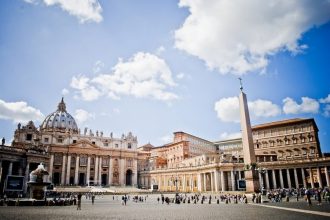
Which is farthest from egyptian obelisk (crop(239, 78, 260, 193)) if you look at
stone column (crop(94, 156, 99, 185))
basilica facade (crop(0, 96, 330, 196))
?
stone column (crop(94, 156, 99, 185))

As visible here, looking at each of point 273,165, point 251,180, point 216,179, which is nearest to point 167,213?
point 251,180

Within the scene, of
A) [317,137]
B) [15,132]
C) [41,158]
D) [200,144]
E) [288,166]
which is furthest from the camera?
[200,144]

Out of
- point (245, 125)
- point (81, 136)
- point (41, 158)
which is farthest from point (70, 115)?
point (245, 125)

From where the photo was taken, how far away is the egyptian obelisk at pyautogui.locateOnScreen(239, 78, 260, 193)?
22453 millimetres

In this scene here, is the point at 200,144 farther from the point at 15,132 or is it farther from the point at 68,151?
the point at 15,132

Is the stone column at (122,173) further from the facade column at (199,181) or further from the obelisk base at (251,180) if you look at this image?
the obelisk base at (251,180)

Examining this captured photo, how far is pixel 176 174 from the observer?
207 ft

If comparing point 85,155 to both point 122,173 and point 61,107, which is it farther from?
point 61,107

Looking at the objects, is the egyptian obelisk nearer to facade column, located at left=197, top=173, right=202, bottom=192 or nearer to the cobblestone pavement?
the cobblestone pavement

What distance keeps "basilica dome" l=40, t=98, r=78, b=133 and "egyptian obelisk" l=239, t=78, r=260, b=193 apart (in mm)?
81637

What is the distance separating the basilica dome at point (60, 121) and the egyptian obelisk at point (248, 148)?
3214 inches

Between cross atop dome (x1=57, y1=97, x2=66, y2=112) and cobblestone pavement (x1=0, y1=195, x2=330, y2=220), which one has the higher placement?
cross atop dome (x1=57, y1=97, x2=66, y2=112)

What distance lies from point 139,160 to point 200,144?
22229mm

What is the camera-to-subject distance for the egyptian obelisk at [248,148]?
73.7 feet
